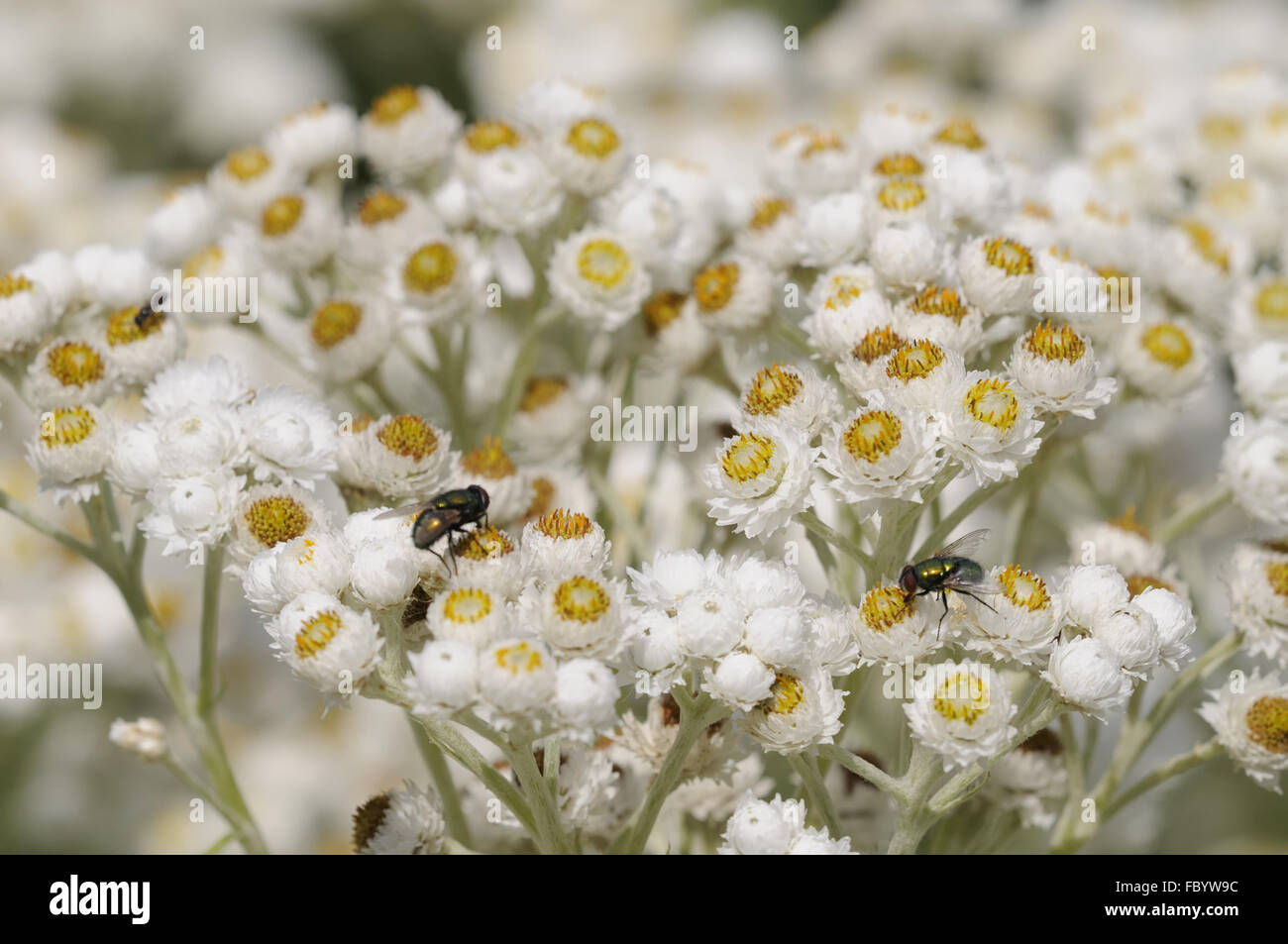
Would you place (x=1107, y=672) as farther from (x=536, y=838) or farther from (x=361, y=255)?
(x=361, y=255)

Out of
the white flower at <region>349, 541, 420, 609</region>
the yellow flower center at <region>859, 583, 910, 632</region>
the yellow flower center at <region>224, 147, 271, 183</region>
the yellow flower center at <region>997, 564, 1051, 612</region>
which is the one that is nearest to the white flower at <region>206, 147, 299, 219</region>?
the yellow flower center at <region>224, 147, 271, 183</region>

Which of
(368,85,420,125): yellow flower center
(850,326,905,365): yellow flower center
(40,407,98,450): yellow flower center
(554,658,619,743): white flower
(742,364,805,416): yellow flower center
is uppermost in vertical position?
(368,85,420,125): yellow flower center

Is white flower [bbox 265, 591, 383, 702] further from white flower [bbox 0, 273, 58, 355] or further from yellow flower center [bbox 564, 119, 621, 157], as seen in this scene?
yellow flower center [bbox 564, 119, 621, 157]

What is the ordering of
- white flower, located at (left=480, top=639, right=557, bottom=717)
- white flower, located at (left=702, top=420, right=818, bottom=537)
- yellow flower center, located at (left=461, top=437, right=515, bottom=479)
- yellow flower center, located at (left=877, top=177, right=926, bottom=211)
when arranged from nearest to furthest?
white flower, located at (left=480, top=639, right=557, bottom=717)
white flower, located at (left=702, top=420, right=818, bottom=537)
yellow flower center, located at (left=461, top=437, right=515, bottom=479)
yellow flower center, located at (left=877, top=177, right=926, bottom=211)

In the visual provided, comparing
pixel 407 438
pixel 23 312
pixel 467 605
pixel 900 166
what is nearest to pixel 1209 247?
pixel 900 166

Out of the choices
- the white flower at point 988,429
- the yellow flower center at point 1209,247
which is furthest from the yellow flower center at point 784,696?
the yellow flower center at point 1209,247
